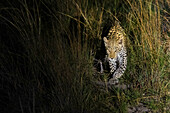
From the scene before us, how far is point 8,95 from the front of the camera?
9.71ft

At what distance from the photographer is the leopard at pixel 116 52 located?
131 inches

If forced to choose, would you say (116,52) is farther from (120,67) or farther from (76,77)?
(76,77)

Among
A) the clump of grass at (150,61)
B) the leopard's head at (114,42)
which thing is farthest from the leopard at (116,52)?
the clump of grass at (150,61)

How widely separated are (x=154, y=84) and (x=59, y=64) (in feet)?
3.54

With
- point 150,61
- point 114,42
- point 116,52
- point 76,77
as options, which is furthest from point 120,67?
point 76,77

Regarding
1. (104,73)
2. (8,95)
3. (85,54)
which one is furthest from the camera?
(104,73)

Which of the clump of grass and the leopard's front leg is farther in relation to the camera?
the leopard's front leg

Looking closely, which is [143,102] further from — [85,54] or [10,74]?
[10,74]

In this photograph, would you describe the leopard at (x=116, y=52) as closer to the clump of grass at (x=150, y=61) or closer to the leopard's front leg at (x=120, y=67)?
the leopard's front leg at (x=120, y=67)

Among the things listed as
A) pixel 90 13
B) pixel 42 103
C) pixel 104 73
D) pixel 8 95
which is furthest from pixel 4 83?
pixel 90 13

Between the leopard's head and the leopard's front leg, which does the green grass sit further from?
the leopard's head

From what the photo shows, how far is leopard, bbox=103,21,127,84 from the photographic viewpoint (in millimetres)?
3324

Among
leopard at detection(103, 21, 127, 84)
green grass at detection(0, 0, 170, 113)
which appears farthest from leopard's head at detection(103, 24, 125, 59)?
green grass at detection(0, 0, 170, 113)

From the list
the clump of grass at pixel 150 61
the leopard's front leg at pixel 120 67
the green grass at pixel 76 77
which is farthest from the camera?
the leopard's front leg at pixel 120 67
